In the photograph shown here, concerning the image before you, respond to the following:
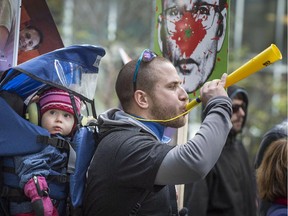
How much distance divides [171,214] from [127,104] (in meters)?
0.57

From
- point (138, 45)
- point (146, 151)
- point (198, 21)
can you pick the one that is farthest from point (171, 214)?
point (138, 45)

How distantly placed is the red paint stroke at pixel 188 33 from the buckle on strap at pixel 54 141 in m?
0.92

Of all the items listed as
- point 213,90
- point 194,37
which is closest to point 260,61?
point 213,90

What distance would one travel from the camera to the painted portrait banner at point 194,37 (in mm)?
3416

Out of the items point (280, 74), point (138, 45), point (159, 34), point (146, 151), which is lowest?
point (280, 74)

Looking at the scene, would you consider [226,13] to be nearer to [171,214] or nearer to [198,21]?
[198,21]

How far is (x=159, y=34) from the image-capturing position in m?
3.78

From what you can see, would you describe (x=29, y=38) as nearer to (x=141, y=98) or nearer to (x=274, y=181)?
(x=141, y=98)

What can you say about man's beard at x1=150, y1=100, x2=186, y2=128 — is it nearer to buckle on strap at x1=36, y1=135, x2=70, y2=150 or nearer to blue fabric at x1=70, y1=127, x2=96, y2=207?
blue fabric at x1=70, y1=127, x2=96, y2=207

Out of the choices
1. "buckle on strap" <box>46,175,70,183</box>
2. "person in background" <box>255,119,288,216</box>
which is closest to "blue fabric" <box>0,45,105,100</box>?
"buckle on strap" <box>46,175,70,183</box>

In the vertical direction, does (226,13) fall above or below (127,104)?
above

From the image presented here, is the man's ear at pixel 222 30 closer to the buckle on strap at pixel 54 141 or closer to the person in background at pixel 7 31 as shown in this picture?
the buckle on strap at pixel 54 141

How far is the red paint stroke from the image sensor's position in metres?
3.50

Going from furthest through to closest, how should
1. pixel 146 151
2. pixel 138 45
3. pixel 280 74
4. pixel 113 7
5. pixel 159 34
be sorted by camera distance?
pixel 280 74 < pixel 113 7 < pixel 138 45 < pixel 159 34 < pixel 146 151
